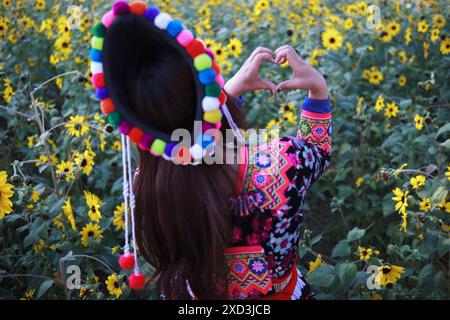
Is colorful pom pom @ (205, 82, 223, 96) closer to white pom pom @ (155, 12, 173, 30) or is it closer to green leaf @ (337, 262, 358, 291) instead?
white pom pom @ (155, 12, 173, 30)

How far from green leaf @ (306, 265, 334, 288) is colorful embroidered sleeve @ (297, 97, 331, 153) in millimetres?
649

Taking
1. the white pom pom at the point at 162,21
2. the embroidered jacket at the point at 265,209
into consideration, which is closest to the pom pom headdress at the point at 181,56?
the white pom pom at the point at 162,21

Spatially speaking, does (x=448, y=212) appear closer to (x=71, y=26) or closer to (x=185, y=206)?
(x=185, y=206)

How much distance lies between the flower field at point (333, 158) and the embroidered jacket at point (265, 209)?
63cm

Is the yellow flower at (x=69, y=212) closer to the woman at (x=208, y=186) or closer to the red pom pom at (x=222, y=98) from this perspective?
the woman at (x=208, y=186)

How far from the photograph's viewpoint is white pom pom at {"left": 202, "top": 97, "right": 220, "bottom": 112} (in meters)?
0.95

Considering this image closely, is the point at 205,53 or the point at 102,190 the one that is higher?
the point at 205,53

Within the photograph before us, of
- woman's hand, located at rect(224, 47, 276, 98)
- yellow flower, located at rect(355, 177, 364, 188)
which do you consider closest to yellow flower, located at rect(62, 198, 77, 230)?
woman's hand, located at rect(224, 47, 276, 98)

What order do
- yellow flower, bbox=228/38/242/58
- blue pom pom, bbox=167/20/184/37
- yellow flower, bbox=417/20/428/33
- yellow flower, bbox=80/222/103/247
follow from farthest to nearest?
yellow flower, bbox=228/38/242/58
yellow flower, bbox=417/20/428/33
yellow flower, bbox=80/222/103/247
blue pom pom, bbox=167/20/184/37

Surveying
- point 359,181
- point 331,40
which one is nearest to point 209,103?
point 359,181

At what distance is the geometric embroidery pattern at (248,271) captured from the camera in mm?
1145

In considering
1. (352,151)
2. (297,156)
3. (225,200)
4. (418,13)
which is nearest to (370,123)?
(352,151)

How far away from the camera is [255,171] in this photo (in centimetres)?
114

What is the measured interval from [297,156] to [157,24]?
440mm
